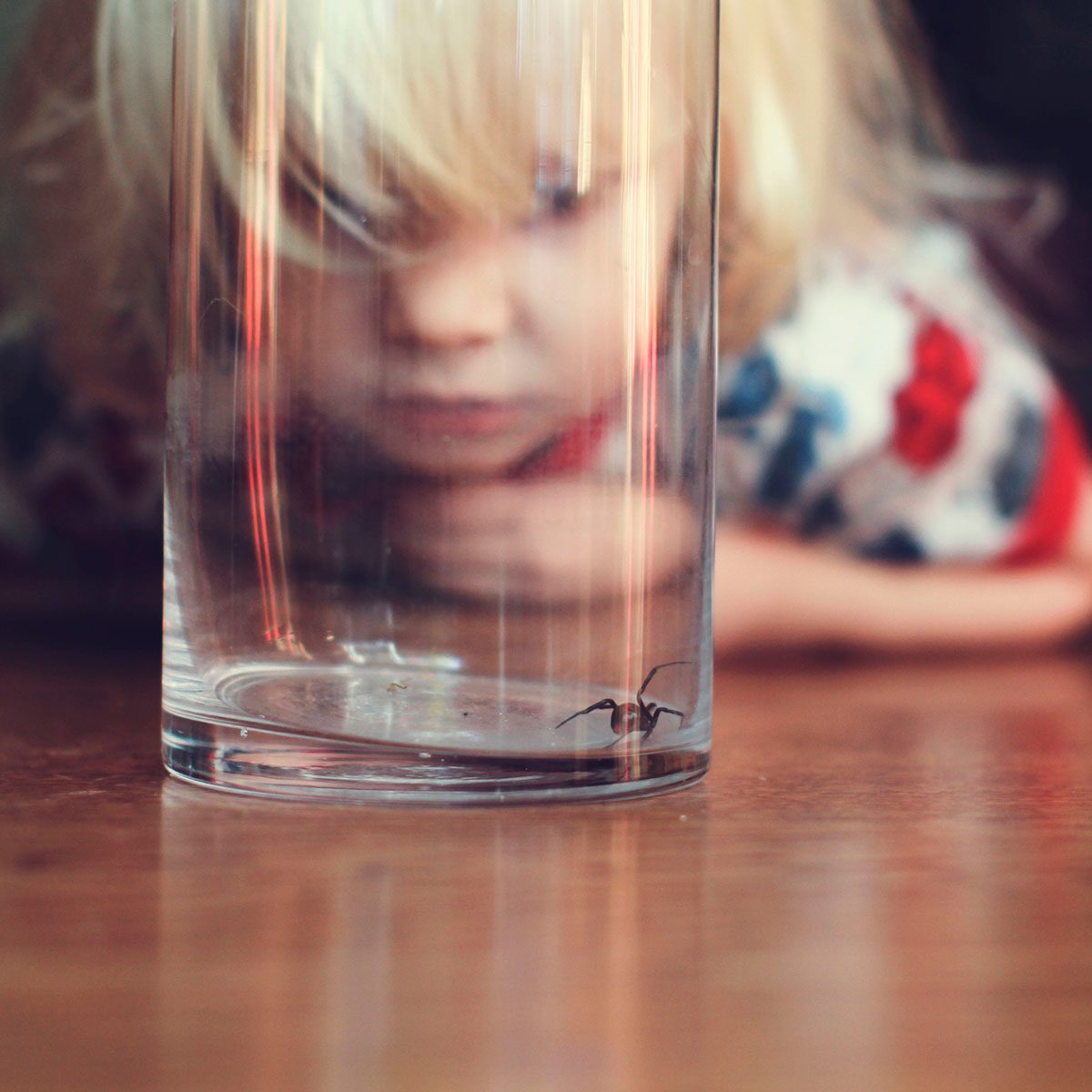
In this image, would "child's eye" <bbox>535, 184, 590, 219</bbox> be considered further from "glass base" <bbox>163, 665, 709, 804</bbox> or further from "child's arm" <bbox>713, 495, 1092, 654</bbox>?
"child's arm" <bbox>713, 495, 1092, 654</bbox>

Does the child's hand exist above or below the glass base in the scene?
above

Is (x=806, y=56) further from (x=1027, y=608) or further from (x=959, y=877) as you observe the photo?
(x=959, y=877)

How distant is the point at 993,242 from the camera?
1.05 m

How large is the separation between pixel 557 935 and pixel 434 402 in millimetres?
119

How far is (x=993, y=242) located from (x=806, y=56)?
0.62 ft

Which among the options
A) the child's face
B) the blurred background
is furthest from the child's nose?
the blurred background

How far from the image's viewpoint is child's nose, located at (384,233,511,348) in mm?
288

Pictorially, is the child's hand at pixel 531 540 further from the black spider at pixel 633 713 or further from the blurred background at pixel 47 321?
the blurred background at pixel 47 321

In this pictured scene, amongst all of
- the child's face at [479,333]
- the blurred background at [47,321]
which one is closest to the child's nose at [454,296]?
the child's face at [479,333]

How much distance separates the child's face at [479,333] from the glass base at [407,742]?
0.05 metres

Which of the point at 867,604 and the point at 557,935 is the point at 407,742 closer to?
the point at 557,935

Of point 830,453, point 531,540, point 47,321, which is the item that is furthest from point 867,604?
point 531,540

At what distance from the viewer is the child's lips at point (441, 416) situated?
0.29 m

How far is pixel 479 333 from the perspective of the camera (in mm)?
290
